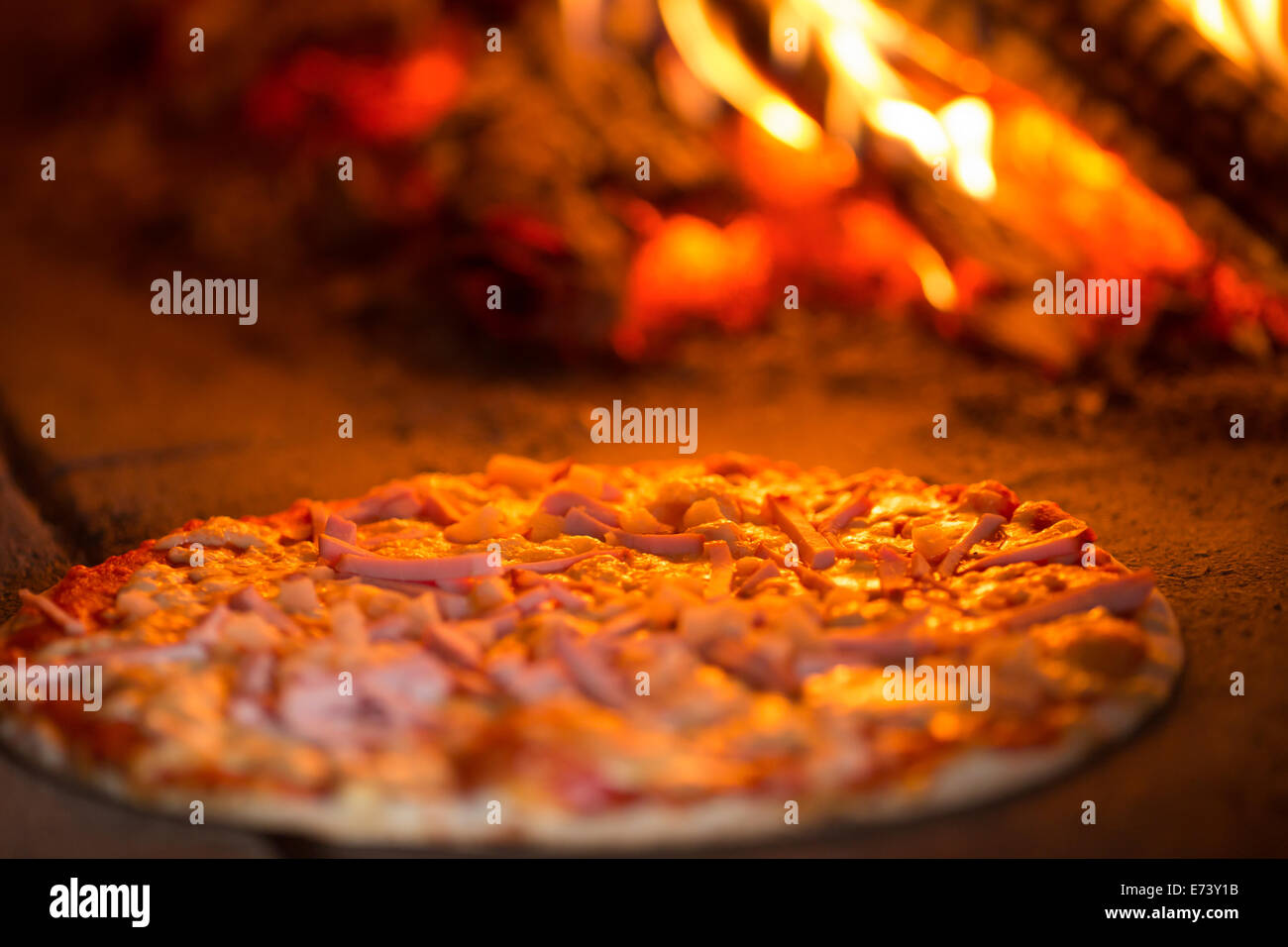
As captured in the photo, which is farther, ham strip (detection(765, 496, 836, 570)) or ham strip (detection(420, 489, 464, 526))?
ham strip (detection(420, 489, 464, 526))

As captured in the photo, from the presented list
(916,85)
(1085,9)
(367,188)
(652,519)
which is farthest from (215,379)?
(1085,9)

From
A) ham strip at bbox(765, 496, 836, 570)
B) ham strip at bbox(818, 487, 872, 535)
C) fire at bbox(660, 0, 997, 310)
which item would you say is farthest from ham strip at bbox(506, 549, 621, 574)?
fire at bbox(660, 0, 997, 310)

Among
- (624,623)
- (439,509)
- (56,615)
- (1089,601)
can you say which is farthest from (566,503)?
(1089,601)

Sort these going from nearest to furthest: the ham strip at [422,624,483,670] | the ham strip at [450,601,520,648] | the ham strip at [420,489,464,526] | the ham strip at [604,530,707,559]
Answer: the ham strip at [422,624,483,670] < the ham strip at [450,601,520,648] < the ham strip at [604,530,707,559] < the ham strip at [420,489,464,526]

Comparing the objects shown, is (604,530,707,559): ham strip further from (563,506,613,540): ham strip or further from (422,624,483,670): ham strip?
(422,624,483,670): ham strip

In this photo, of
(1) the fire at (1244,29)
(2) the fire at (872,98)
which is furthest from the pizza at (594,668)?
(1) the fire at (1244,29)


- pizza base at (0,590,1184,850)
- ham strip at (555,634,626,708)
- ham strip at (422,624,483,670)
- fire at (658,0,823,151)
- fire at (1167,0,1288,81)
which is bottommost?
pizza base at (0,590,1184,850)
